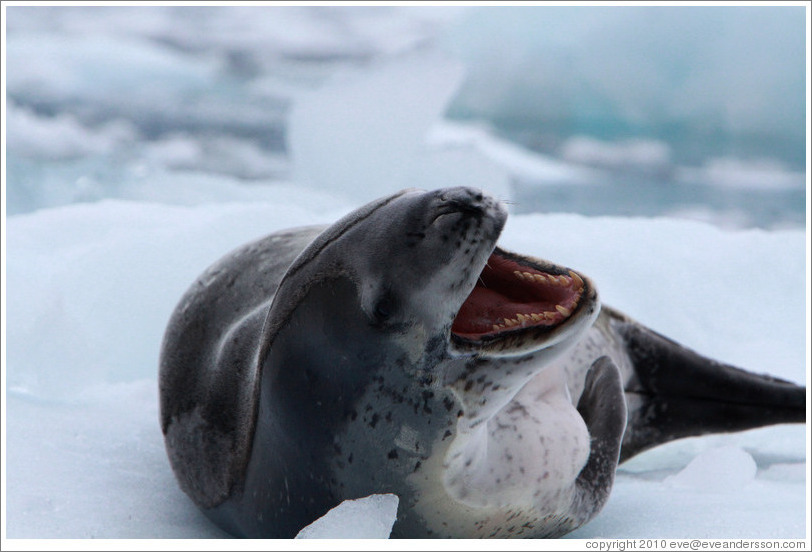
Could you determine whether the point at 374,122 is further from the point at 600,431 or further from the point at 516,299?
the point at 516,299

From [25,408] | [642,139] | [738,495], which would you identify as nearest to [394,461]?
[738,495]

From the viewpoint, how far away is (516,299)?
5.00 feet

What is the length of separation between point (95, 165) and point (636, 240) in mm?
3237

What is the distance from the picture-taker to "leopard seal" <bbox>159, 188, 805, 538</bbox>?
1404 millimetres

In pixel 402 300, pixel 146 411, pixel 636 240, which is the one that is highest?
pixel 402 300

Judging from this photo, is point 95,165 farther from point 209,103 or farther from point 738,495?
point 738,495

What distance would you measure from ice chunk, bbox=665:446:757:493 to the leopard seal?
1.46ft

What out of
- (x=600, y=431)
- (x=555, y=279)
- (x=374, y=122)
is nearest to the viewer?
(x=555, y=279)

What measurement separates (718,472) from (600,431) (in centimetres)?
47

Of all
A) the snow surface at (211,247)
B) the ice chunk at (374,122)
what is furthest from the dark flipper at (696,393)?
the ice chunk at (374,122)

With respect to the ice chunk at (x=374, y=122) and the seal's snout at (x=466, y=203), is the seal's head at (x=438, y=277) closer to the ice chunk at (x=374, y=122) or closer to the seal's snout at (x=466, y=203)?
the seal's snout at (x=466, y=203)

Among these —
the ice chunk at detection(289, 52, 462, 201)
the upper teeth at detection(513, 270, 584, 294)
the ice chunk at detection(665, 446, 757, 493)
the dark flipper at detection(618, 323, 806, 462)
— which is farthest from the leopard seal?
the ice chunk at detection(289, 52, 462, 201)

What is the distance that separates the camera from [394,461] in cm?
147

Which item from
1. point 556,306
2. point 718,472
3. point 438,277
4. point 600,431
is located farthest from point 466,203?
point 718,472
